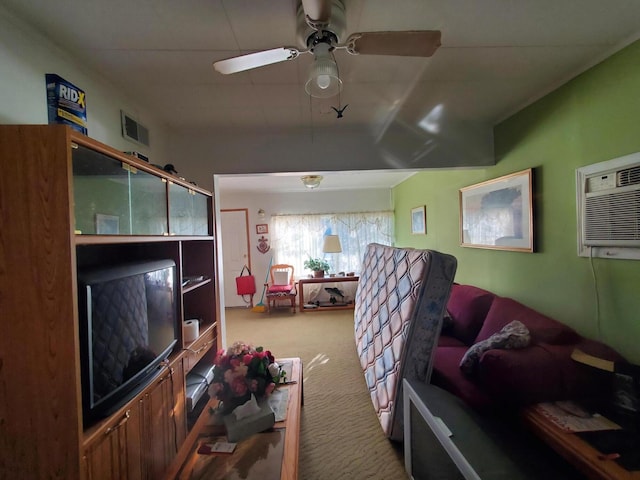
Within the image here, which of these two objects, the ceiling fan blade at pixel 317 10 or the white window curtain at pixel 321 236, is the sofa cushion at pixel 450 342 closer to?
the ceiling fan blade at pixel 317 10

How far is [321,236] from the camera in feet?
17.3

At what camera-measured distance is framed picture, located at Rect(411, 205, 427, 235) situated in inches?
152

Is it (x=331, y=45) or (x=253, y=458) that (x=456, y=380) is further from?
(x=331, y=45)

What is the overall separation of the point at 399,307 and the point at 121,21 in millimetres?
2146

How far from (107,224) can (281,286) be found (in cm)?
384

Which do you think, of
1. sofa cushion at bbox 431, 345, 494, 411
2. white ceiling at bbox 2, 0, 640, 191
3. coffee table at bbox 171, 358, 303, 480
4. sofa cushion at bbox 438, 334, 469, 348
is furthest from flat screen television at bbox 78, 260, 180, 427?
sofa cushion at bbox 438, 334, 469, 348

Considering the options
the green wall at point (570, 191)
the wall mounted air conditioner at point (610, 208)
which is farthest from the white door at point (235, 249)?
the wall mounted air conditioner at point (610, 208)

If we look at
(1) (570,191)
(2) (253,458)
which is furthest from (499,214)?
(2) (253,458)

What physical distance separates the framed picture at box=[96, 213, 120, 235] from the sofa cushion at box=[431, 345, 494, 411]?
6.11ft

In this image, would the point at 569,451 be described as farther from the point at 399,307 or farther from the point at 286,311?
the point at 286,311

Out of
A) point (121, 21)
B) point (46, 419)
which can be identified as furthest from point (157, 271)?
point (121, 21)

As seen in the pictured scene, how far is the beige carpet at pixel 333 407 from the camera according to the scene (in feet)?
5.08

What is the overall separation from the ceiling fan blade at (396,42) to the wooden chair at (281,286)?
394 centimetres

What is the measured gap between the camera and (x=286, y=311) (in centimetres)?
468
